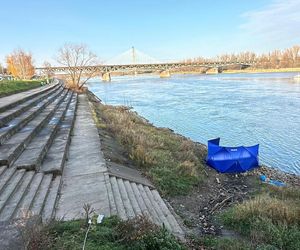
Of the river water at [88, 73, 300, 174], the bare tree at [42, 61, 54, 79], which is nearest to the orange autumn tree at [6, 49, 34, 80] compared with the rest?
the bare tree at [42, 61, 54, 79]

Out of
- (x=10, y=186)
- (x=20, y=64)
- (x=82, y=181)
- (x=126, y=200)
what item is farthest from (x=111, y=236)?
(x=20, y=64)

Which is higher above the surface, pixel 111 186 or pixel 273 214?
pixel 111 186

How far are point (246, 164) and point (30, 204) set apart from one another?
9.88 m

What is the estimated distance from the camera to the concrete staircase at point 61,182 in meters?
6.54

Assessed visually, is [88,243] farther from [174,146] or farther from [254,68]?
[254,68]

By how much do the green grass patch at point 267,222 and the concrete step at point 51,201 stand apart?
13.2 feet

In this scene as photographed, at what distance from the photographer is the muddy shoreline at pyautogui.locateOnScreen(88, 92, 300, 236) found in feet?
27.5

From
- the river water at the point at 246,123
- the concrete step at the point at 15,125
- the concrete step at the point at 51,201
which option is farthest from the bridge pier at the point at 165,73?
the concrete step at the point at 51,201

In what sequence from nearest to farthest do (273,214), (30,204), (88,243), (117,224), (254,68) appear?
(88,243) < (117,224) < (30,204) < (273,214) < (254,68)

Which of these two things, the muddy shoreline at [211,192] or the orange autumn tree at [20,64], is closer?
the muddy shoreline at [211,192]

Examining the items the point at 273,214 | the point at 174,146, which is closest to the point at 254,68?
the point at 174,146

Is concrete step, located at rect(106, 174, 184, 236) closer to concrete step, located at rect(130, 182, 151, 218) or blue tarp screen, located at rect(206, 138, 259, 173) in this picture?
concrete step, located at rect(130, 182, 151, 218)

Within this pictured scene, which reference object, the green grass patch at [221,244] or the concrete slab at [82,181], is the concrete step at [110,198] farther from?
the green grass patch at [221,244]

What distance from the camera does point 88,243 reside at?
4.90m
